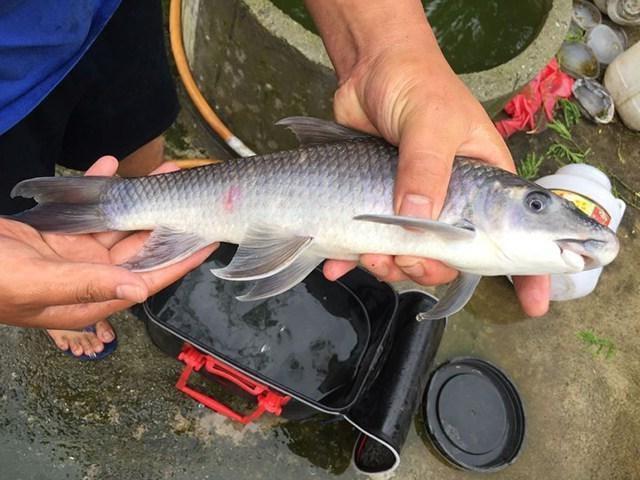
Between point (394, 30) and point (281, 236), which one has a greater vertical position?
point (394, 30)

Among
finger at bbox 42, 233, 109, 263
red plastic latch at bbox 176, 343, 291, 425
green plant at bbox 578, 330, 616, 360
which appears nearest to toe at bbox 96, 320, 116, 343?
red plastic latch at bbox 176, 343, 291, 425

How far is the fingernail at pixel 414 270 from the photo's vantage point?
2.06 m

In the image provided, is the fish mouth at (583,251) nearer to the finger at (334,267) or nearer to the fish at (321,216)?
the fish at (321,216)

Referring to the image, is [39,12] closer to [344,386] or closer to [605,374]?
[344,386]

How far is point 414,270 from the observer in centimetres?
209

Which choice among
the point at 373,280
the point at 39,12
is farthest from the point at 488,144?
the point at 39,12

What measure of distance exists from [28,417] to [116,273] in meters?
1.47

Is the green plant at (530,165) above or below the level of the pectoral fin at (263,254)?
below

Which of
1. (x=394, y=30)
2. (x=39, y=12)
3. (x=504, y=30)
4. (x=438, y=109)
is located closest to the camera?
(x=39, y=12)

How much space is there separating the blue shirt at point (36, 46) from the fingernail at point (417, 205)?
1.15 metres

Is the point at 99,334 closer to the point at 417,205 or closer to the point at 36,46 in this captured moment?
the point at 36,46

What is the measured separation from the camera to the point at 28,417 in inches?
111

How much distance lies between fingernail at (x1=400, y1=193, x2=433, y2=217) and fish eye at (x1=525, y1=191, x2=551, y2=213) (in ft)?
1.12

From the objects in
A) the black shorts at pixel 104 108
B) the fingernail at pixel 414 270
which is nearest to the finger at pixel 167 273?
the black shorts at pixel 104 108
